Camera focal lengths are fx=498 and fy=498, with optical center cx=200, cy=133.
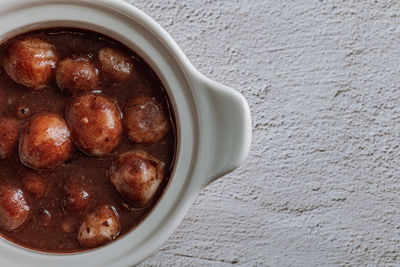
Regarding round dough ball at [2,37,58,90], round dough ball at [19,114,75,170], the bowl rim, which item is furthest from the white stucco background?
round dough ball at [19,114,75,170]

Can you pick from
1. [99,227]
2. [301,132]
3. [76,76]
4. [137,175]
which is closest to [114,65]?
[76,76]

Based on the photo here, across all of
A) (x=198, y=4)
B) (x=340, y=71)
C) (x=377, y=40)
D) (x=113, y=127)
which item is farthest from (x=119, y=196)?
(x=377, y=40)

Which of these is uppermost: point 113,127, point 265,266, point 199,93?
point 199,93

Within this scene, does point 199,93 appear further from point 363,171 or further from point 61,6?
point 363,171

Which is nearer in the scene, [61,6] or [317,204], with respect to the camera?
[61,6]

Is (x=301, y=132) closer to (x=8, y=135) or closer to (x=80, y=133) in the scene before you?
(x=80, y=133)

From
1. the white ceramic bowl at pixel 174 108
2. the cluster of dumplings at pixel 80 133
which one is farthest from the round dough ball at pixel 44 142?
the white ceramic bowl at pixel 174 108
